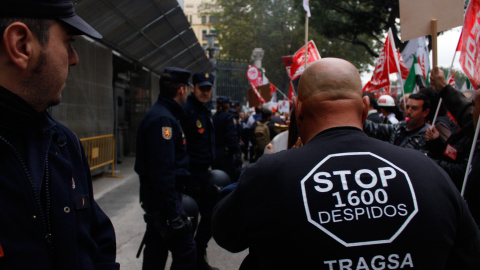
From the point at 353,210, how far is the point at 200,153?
318 cm

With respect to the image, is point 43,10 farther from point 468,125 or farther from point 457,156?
point 457,156

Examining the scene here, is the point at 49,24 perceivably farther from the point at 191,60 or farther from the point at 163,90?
the point at 191,60

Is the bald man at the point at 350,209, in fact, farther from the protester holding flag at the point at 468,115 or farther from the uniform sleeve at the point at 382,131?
the uniform sleeve at the point at 382,131

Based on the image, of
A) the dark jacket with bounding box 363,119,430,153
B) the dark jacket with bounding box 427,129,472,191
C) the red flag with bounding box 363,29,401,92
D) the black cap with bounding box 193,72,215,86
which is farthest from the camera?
the red flag with bounding box 363,29,401,92

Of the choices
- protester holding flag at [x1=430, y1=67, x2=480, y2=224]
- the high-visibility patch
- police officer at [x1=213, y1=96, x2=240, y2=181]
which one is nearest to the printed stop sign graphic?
the high-visibility patch

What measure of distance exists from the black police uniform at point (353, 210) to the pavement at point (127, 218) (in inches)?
131

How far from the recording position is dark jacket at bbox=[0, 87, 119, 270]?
4.04 feet

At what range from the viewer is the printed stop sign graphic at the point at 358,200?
132 centimetres

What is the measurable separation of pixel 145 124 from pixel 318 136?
2.14 metres

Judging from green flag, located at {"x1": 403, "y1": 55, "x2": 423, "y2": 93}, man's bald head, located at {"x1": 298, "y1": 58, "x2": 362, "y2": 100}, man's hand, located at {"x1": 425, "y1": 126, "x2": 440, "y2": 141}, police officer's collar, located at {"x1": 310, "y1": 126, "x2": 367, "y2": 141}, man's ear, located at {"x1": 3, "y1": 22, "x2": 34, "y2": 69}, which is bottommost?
man's hand, located at {"x1": 425, "y1": 126, "x2": 440, "y2": 141}

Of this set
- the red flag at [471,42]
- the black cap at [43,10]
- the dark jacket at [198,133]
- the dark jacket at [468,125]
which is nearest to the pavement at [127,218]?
the dark jacket at [198,133]

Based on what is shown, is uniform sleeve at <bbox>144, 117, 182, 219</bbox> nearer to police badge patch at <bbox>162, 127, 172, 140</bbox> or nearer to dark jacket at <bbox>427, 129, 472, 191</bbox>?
police badge patch at <bbox>162, 127, 172, 140</bbox>

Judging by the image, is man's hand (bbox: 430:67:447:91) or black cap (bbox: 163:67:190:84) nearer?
man's hand (bbox: 430:67:447:91)

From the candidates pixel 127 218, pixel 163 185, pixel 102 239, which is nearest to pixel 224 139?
pixel 127 218
